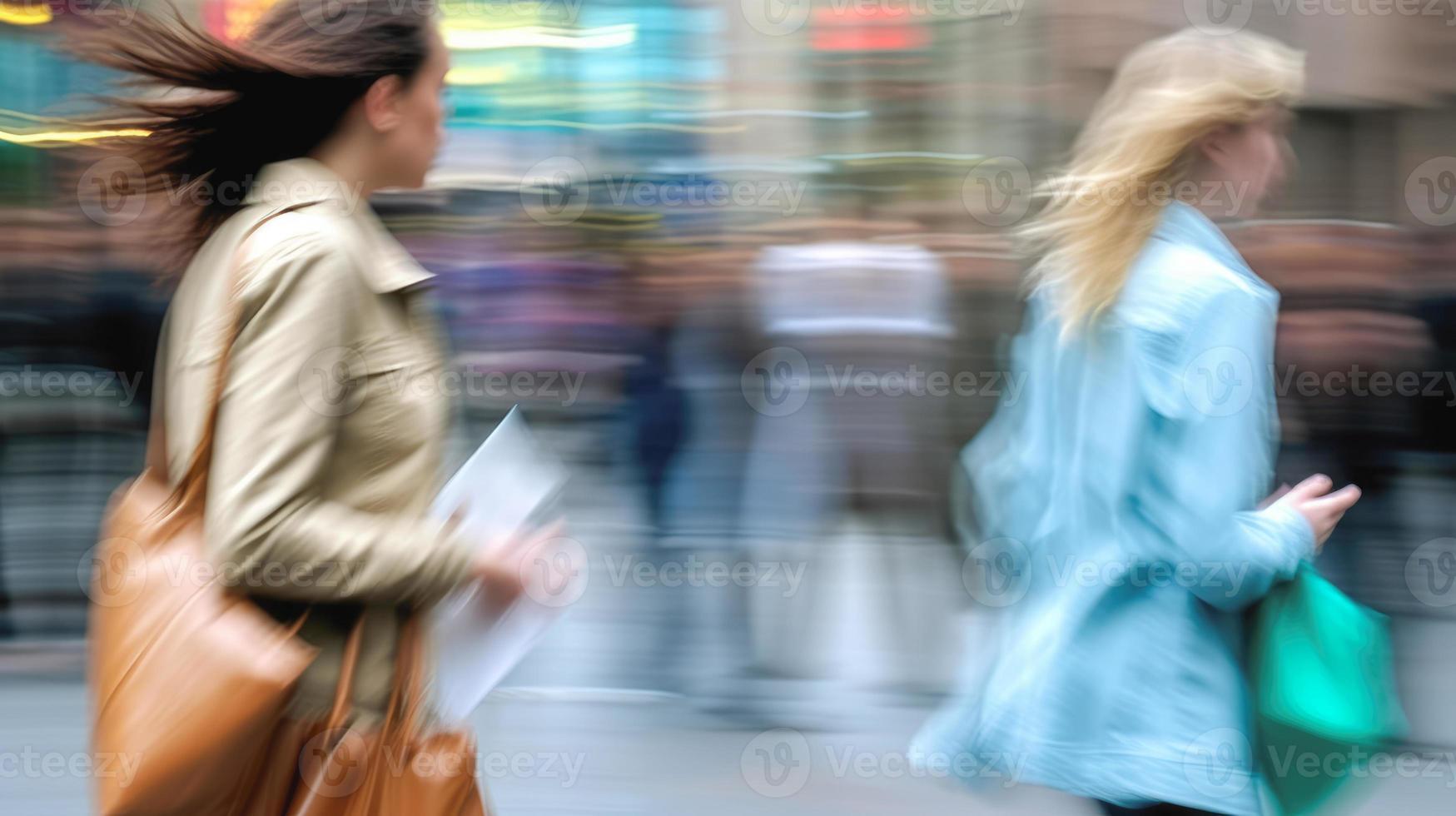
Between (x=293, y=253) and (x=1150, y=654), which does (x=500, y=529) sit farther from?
(x=1150, y=654)

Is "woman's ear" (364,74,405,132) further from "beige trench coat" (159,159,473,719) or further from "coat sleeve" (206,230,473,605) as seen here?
"coat sleeve" (206,230,473,605)

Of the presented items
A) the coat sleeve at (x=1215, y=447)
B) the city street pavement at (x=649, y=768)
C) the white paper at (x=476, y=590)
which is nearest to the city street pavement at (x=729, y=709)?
the city street pavement at (x=649, y=768)

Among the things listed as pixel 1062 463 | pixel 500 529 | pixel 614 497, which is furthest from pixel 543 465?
pixel 614 497

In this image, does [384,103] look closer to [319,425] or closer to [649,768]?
[319,425]

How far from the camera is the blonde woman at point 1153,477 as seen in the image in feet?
6.70

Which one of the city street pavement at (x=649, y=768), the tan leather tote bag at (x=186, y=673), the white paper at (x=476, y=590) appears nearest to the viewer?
the tan leather tote bag at (x=186, y=673)

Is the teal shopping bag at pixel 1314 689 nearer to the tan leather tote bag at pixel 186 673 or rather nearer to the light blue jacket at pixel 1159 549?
the light blue jacket at pixel 1159 549

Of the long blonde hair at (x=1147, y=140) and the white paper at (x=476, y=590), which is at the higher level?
the long blonde hair at (x=1147, y=140)

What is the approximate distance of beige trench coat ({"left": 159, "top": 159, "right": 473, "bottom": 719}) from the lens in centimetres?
161

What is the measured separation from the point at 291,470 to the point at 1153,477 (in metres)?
1.02

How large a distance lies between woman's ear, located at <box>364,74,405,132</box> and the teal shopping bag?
118 centimetres

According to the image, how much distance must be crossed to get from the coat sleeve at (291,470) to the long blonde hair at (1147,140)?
3.16 ft

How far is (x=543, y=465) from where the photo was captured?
187 centimetres

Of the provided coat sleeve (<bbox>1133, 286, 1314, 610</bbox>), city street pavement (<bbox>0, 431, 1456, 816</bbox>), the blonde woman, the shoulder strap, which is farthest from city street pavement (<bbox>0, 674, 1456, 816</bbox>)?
the shoulder strap
